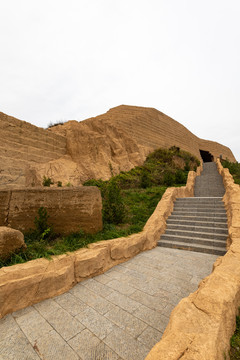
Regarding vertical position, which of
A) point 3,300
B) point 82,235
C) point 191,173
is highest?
point 191,173

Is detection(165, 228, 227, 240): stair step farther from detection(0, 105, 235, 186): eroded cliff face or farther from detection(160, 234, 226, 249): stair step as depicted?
detection(0, 105, 235, 186): eroded cliff face

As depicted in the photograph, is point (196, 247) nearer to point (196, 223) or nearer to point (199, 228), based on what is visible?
point (199, 228)

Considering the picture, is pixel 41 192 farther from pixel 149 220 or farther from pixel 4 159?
pixel 4 159

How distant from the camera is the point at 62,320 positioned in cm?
224

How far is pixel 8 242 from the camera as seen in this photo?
303 cm

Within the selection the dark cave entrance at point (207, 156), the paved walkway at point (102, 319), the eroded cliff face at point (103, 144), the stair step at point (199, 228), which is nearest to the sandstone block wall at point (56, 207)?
the paved walkway at point (102, 319)

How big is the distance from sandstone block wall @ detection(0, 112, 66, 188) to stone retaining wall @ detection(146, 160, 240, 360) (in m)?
9.37

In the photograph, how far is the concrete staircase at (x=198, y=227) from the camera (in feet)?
15.9

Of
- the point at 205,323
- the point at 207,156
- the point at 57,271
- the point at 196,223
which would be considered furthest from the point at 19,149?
the point at 207,156

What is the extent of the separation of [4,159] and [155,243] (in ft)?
27.7

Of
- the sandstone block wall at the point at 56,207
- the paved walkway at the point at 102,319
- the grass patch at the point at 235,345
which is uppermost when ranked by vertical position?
the sandstone block wall at the point at 56,207

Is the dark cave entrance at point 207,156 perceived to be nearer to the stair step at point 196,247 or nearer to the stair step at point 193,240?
the stair step at point 193,240

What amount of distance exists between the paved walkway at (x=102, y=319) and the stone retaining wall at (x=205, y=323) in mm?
530

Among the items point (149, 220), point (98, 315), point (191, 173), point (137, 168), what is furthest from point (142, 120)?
point (98, 315)
